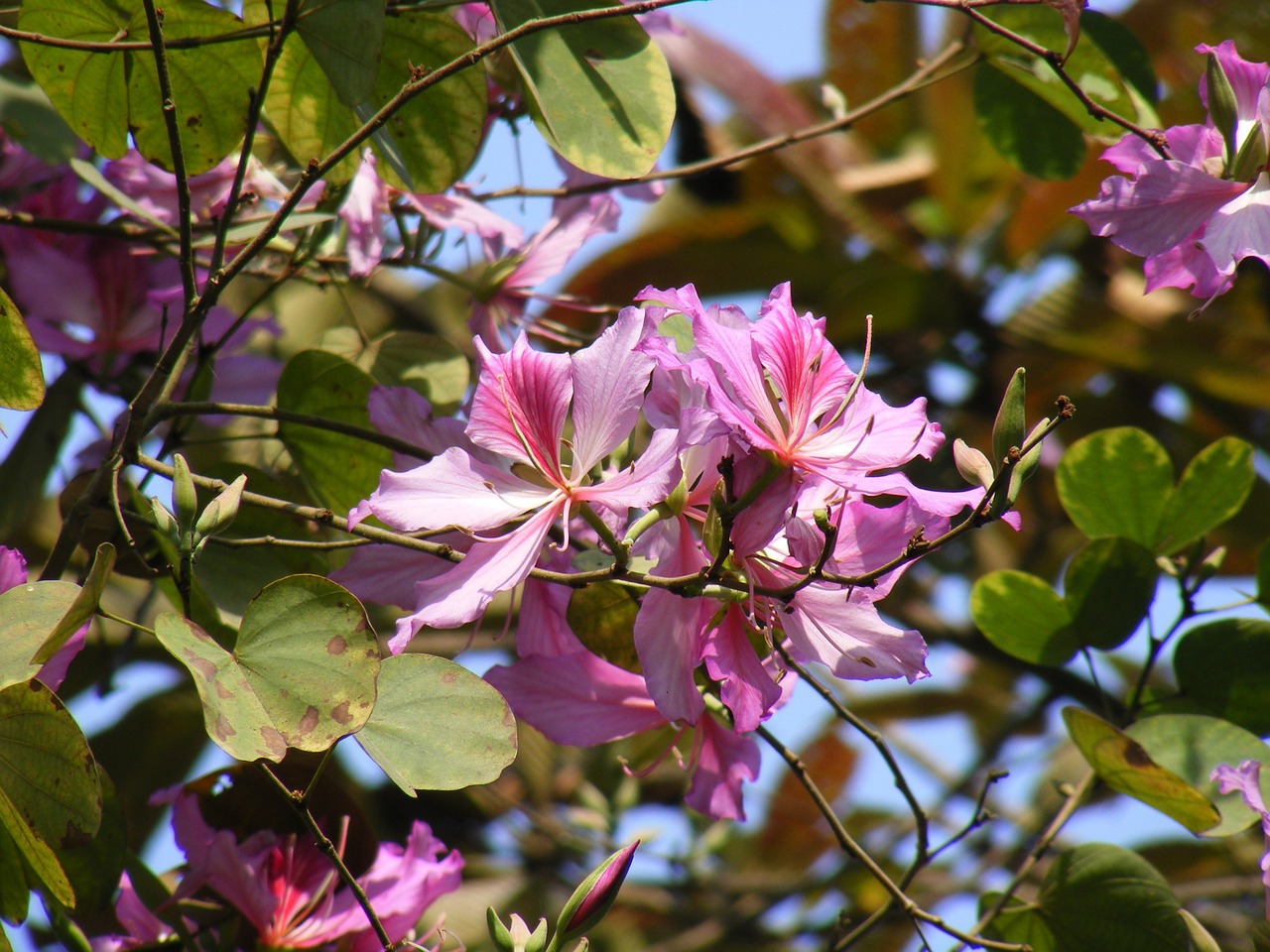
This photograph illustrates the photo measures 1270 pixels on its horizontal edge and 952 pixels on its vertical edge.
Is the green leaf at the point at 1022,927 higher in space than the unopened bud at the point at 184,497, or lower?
lower

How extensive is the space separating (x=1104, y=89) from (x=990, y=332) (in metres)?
2.66

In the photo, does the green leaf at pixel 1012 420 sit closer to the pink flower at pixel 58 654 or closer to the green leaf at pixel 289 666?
the green leaf at pixel 289 666

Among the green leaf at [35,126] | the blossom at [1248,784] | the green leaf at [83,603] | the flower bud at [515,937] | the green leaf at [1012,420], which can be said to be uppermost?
the green leaf at [35,126]

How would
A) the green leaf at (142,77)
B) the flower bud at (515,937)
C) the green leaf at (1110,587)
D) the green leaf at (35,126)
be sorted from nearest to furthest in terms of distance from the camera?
the flower bud at (515,937)
the green leaf at (142,77)
the green leaf at (1110,587)
the green leaf at (35,126)

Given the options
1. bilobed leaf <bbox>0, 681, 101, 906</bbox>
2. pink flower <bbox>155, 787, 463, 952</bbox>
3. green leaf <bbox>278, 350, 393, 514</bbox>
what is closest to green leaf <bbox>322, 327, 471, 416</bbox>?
green leaf <bbox>278, 350, 393, 514</bbox>

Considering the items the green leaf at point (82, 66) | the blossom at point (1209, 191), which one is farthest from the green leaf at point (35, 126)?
the blossom at point (1209, 191)

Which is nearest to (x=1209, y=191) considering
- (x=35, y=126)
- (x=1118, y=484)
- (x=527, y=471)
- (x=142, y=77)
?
(x=1118, y=484)

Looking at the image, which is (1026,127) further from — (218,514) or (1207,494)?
(218,514)

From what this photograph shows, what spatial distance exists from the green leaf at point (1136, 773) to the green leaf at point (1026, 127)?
2.32ft

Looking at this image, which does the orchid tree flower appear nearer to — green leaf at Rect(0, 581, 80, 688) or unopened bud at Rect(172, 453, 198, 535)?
unopened bud at Rect(172, 453, 198, 535)

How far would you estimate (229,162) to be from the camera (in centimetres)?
131

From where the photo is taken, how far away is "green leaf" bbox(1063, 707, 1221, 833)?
38.9 inches

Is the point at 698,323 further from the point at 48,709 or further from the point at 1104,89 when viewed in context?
the point at 1104,89

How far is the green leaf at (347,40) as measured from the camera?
958 millimetres
